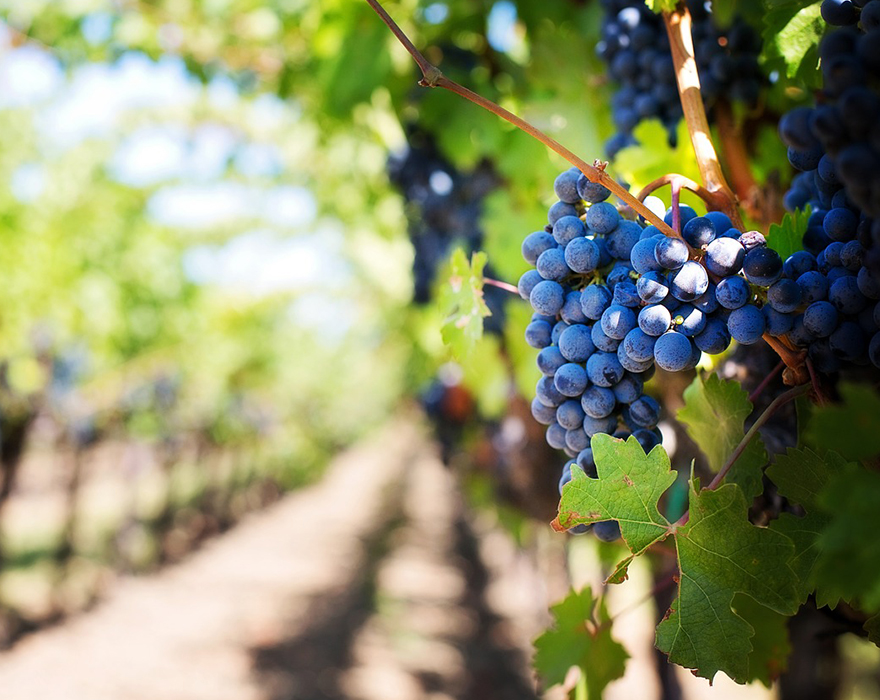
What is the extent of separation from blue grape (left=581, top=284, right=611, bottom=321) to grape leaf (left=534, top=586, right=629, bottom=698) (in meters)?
0.54

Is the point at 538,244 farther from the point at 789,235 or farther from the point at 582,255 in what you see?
the point at 789,235

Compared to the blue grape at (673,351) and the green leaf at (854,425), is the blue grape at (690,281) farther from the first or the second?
the green leaf at (854,425)

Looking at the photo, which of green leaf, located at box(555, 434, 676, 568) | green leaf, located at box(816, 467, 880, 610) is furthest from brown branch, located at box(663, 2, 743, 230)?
green leaf, located at box(816, 467, 880, 610)

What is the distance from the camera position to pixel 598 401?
872 millimetres

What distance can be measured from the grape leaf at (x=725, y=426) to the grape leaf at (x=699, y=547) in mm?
121

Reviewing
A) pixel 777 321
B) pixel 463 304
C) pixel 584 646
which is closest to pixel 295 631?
pixel 584 646

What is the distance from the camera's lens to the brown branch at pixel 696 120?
2.84 ft

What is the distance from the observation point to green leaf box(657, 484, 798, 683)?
767mm

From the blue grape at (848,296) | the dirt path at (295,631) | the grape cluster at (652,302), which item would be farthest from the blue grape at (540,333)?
the dirt path at (295,631)

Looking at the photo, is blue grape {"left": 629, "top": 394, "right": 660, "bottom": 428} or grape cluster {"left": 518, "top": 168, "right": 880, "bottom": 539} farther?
blue grape {"left": 629, "top": 394, "right": 660, "bottom": 428}

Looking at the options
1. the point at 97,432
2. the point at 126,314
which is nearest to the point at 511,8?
the point at 126,314

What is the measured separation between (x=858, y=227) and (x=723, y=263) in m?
0.18

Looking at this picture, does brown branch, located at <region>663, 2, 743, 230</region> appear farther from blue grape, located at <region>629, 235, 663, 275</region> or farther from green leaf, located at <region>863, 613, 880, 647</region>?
green leaf, located at <region>863, 613, 880, 647</region>

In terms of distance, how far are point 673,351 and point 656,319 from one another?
0.04 meters
